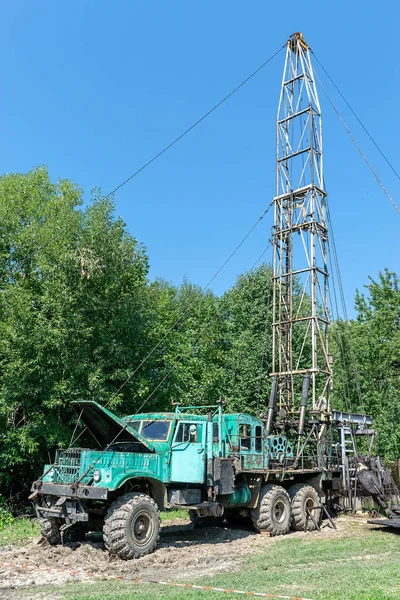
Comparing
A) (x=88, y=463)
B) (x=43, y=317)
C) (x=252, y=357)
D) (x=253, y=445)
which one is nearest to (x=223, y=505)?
(x=253, y=445)

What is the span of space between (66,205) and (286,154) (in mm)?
8478

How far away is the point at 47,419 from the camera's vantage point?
15.3m

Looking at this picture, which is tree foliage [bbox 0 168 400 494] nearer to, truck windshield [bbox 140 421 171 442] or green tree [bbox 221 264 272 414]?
green tree [bbox 221 264 272 414]

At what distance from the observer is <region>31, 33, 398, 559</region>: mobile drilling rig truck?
10.5 metres

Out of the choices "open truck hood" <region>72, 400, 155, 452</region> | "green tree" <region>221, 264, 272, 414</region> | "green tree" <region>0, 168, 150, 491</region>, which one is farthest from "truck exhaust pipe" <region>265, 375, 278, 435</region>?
"green tree" <region>221, 264, 272, 414</region>

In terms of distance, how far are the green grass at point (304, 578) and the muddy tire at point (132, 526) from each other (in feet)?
5.62

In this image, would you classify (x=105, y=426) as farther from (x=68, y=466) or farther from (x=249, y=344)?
(x=249, y=344)

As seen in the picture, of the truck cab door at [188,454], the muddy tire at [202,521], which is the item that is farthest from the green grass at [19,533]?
the muddy tire at [202,521]

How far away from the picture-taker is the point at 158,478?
1137cm

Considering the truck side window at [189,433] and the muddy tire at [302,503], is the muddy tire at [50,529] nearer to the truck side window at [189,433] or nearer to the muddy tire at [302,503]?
the truck side window at [189,433]

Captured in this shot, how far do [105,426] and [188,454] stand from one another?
6.16 feet

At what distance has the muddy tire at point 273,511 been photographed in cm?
1351

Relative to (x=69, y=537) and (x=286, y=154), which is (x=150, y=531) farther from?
(x=286, y=154)

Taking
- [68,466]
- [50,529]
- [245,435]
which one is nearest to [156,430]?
[68,466]
